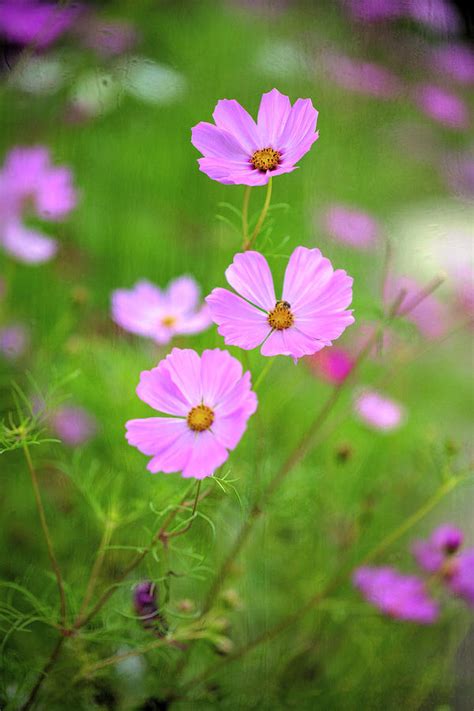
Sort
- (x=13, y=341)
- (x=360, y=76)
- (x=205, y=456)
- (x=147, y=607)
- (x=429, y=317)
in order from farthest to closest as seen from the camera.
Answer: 1. (x=429, y=317)
2. (x=13, y=341)
3. (x=360, y=76)
4. (x=147, y=607)
5. (x=205, y=456)

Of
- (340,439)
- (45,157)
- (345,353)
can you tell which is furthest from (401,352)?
(45,157)

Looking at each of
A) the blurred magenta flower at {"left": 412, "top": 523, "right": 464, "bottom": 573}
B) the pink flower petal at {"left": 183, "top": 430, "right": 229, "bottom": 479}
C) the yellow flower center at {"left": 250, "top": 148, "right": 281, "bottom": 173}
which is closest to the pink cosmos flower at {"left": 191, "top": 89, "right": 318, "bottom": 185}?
the yellow flower center at {"left": 250, "top": 148, "right": 281, "bottom": 173}

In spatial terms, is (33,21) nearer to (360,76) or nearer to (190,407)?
(360,76)

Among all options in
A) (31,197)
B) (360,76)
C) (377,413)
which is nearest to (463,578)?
(377,413)

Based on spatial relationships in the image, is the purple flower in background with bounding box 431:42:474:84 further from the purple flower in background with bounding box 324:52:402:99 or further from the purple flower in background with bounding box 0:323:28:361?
the purple flower in background with bounding box 0:323:28:361

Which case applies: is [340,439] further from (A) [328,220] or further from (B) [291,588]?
(A) [328,220]
